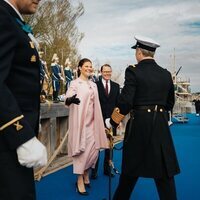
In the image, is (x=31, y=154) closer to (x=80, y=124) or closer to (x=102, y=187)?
(x=80, y=124)

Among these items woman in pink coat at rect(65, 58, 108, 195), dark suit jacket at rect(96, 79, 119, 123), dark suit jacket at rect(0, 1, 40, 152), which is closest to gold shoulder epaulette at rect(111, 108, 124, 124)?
woman in pink coat at rect(65, 58, 108, 195)

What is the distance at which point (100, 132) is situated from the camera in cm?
595

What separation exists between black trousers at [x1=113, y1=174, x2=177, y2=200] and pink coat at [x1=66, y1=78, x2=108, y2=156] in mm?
1545

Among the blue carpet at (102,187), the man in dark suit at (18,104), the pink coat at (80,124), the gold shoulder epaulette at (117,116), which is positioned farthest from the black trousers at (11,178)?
the pink coat at (80,124)

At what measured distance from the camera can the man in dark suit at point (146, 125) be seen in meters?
4.02

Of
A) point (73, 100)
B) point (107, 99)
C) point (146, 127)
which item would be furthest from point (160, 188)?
point (107, 99)

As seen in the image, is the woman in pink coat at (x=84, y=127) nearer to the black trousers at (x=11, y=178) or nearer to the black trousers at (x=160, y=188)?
the black trousers at (x=160, y=188)

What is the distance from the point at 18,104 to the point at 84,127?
360 cm

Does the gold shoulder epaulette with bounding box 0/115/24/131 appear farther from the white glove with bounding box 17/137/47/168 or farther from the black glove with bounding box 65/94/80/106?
the black glove with bounding box 65/94/80/106

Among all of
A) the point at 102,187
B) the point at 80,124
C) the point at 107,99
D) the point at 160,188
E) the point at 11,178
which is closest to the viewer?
the point at 11,178

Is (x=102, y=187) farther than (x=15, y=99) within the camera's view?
Yes

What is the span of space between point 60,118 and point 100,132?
3.90m

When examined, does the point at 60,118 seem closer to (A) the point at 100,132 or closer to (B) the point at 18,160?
(A) the point at 100,132

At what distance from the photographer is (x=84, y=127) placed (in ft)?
18.9
